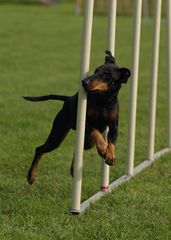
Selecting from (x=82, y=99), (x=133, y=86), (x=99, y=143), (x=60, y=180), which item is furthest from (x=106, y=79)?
(x=60, y=180)

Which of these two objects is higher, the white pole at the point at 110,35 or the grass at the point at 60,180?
the white pole at the point at 110,35

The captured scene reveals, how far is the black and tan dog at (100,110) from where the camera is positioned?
4699 millimetres

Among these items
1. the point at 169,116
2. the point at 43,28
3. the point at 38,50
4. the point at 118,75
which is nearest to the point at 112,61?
the point at 118,75

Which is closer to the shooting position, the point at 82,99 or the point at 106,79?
the point at 106,79

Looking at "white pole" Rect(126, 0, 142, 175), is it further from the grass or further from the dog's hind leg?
the dog's hind leg

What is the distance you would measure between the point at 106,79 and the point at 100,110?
0.32 metres

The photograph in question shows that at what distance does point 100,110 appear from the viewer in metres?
4.91

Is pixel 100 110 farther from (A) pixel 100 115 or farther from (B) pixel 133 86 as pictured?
(B) pixel 133 86

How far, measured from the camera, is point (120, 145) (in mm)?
7777

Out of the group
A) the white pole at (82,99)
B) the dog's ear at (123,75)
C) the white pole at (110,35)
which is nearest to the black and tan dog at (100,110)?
the dog's ear at (123,75)

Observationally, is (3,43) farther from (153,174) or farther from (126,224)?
(126,224)

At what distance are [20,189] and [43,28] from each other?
1976 cm

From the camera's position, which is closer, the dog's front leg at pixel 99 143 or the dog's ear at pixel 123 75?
the dog's ear at pixel 123 75

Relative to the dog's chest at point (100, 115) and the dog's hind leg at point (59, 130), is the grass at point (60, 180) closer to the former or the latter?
the dog's hind leg at point (59, 130)
